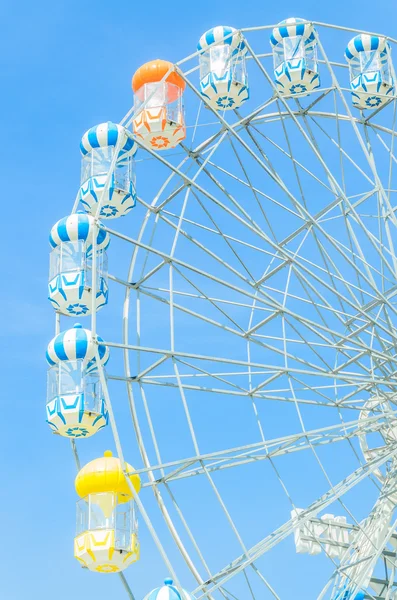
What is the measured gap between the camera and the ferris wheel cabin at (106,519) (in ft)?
59.1

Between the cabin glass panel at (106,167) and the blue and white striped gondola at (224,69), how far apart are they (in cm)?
200

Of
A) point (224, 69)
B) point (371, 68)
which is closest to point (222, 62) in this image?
point (224, 69)

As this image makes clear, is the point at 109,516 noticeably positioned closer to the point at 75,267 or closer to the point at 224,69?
the point at 75,267

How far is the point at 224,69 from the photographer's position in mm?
21281

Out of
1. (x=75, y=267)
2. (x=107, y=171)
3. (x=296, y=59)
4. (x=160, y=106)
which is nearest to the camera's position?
(x=75, y=267)

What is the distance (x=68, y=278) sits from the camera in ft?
64.1

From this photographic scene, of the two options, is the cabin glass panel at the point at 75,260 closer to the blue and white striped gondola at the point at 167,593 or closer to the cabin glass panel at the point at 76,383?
the cabin glass panel at the point at 76,383

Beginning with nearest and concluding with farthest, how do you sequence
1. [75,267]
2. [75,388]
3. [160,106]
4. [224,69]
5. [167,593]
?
[167,593], [75,388], [75,267], [160,106], [224,69]

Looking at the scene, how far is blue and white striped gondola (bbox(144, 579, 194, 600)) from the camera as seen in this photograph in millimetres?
17156

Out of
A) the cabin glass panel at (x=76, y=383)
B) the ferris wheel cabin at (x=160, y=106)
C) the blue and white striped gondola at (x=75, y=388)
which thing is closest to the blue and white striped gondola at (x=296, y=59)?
the ferris wheel cabin at (x=160, y=106)

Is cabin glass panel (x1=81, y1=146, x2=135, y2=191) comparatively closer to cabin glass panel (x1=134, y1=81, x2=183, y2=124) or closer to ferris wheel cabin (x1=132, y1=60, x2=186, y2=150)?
ferris wheel cabin (x1=132, y1=60, x2=186, y2=150)

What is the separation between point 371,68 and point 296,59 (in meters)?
1.41

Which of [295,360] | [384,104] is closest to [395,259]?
[295,360]

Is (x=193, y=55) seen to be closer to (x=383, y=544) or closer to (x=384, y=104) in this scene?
(x=384, y=104)
